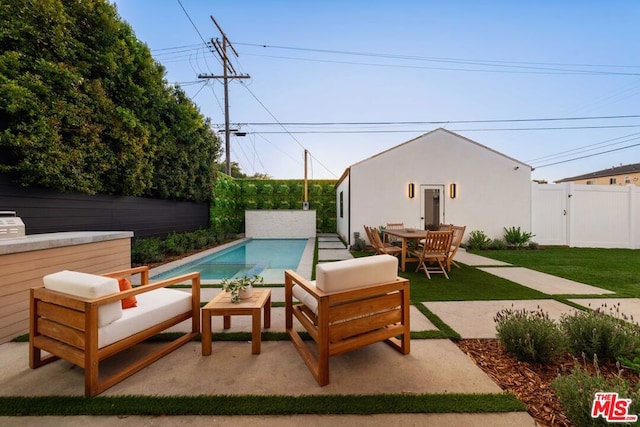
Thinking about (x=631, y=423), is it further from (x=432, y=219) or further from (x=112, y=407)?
(x=432, y=219)

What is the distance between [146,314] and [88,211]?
4.56 m

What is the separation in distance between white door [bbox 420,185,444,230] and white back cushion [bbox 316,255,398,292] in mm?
6857

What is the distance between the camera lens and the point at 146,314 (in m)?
2.03

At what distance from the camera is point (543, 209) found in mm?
8430

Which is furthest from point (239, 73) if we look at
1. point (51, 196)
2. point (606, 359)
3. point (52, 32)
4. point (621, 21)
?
point (606, 359)

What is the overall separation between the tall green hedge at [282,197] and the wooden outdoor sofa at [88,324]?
1074 centimetres

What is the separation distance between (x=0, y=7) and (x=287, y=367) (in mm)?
6238

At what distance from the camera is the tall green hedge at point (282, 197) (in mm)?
12703

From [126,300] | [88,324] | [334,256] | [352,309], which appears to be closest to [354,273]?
[352,309]

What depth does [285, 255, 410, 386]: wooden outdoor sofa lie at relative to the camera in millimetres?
1790

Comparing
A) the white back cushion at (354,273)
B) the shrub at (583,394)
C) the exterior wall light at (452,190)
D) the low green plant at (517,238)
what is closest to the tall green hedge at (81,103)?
the white back cushion at (354,273)

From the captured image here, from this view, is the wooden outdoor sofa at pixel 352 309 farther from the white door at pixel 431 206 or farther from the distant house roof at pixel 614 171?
the distant house roof at pixel 614 171

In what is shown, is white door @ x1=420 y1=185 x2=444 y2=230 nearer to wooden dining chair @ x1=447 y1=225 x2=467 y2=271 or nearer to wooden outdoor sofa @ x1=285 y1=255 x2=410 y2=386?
wooden dining chair @ x1=447 y1=225 x2=467 y2=271

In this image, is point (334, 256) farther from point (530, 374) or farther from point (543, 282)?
point (530, 374)
